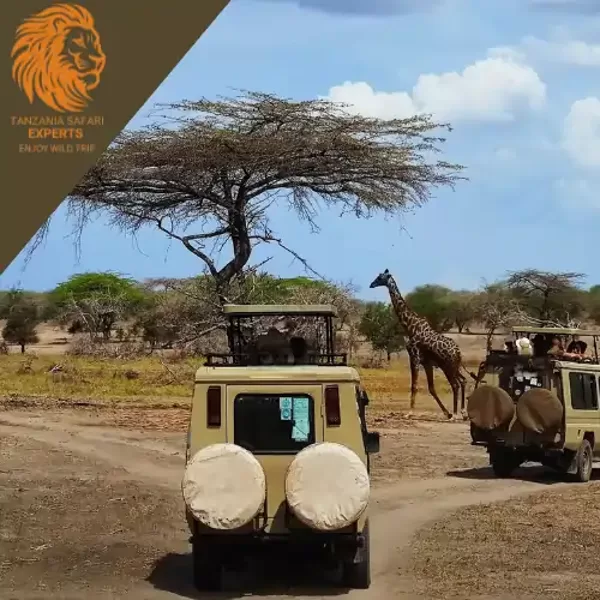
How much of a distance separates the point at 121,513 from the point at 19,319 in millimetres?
48632

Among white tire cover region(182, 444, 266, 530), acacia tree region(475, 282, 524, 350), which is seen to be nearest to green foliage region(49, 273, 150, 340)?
acacia tree region(475, 282, 524, 350)

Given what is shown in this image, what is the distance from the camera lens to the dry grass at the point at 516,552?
10.0m

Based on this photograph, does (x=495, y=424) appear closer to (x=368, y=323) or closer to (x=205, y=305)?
(x=205, y=305)

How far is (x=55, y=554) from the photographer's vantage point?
11500mm

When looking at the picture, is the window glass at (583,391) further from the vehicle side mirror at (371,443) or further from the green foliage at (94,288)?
the green foliage at (94,288)

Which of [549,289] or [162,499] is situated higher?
[549,289]

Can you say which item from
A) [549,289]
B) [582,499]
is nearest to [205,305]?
[582,499]

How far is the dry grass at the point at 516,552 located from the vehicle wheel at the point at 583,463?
6.26ft

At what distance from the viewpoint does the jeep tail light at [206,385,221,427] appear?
9.61 m

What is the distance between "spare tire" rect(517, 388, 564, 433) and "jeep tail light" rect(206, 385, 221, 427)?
7.87 meters

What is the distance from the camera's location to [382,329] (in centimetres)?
5391

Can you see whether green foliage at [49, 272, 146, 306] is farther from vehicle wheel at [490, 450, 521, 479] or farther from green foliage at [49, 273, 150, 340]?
vehicle wheel at [490, 450, 521, 479]

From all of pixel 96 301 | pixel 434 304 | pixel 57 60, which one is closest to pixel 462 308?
pixel 434 304

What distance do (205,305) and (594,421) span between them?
12.7 m
